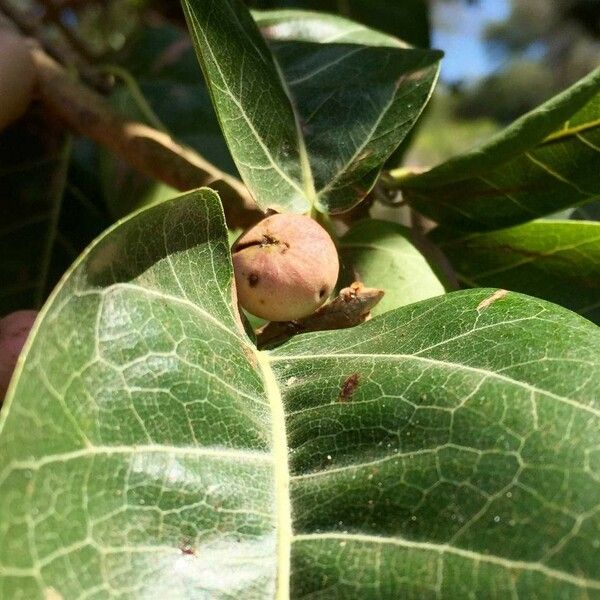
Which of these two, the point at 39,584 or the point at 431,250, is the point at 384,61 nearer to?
the point at 431,250

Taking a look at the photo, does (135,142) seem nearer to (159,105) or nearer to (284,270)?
(159,105)

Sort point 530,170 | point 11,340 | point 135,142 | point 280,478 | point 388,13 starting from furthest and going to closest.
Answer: point 388,13 → point 135,142 → point 530,170 → point 11,340 → point 280,478

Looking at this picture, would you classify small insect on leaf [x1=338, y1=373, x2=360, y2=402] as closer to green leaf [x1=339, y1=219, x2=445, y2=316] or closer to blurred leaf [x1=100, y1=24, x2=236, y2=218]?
green leaf [x1=339, y1=219, x2=445, y2=316]

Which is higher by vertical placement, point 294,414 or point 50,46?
point 50,46

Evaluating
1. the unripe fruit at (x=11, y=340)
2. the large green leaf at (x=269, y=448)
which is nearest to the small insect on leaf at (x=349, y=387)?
the large green leaf at (x=269, y=448)

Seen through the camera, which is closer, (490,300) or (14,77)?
(490,300)

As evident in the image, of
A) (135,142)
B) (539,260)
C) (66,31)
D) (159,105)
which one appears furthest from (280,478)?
(66,31)

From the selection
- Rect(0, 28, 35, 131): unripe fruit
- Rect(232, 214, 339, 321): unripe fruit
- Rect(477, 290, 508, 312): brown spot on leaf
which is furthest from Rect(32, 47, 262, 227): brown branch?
Rect(477, 290, 508, 312): brown spot on leaf
